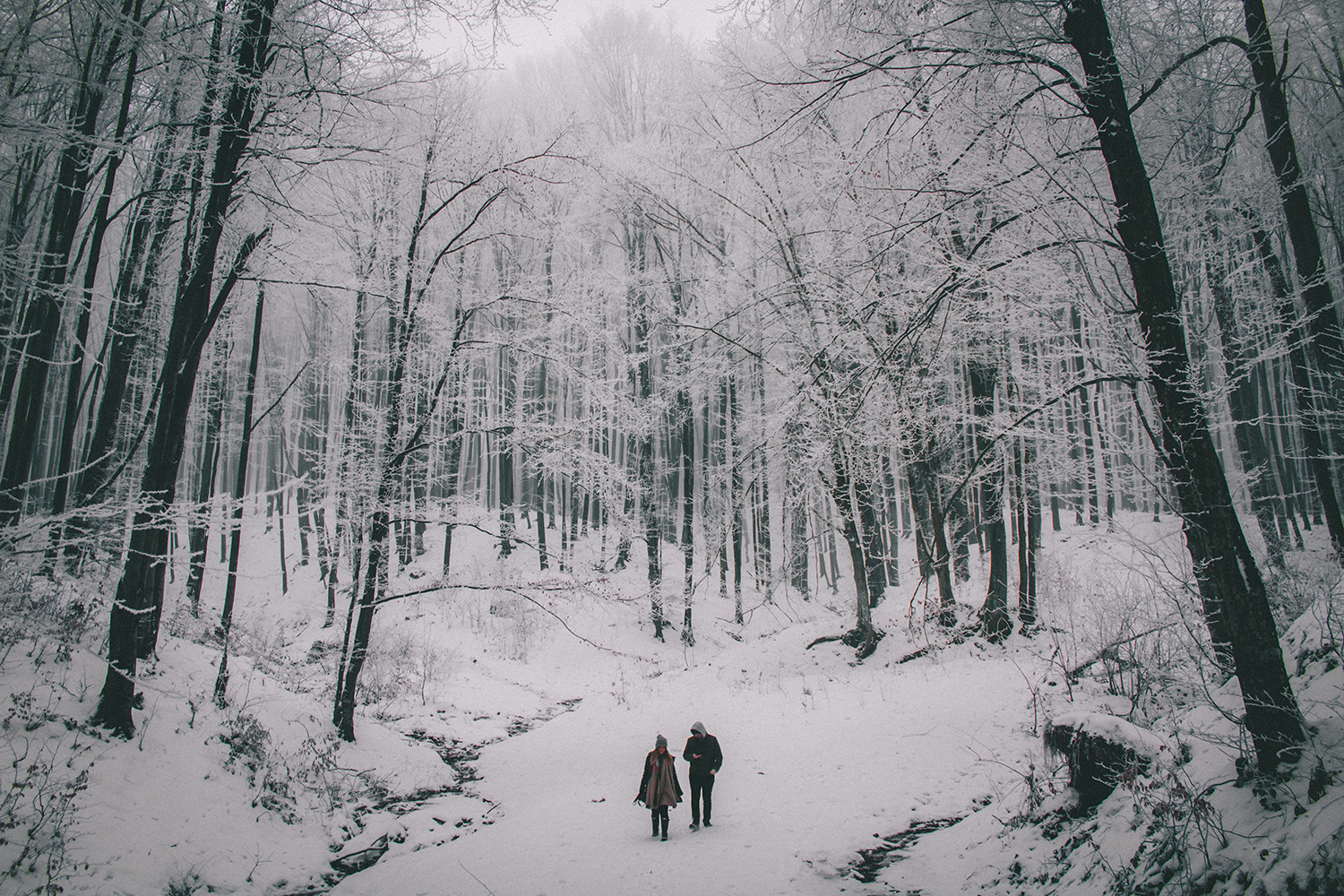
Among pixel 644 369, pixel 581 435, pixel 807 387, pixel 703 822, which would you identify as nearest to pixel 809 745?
pixel 703 822

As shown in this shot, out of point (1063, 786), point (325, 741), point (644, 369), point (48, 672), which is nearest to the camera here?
point (1063, 786)

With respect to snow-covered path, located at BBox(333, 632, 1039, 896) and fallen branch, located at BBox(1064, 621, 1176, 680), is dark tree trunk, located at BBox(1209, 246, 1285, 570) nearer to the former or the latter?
fallen branch, located at BBox(1064, 621, 1176, 680)

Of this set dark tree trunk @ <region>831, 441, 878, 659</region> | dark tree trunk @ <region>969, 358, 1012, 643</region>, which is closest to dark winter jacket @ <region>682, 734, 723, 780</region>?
dark tree trunk @ <region>831, 441, 878, 659</region>

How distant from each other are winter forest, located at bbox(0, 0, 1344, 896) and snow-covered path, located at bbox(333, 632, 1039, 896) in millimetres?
67

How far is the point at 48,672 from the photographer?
18.0 feet

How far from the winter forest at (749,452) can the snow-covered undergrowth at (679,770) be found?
0.18 feet

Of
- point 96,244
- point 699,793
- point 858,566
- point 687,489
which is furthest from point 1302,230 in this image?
point 96,244

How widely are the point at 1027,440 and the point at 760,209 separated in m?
6.48

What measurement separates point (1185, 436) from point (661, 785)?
5.49 metres

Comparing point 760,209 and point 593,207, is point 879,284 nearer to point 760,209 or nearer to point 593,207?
point 760,209

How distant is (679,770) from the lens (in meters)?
8.34

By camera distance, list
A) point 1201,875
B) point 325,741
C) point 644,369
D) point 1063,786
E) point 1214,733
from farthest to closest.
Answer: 1. point 644,369
2. point 325,741
3. point 1063,786
4. point 1214,733
5. point 1201,875

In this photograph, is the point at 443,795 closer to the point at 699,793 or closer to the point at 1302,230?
the point at 699,793

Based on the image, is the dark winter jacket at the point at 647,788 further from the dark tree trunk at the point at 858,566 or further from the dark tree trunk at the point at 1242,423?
the dark tree trunk at the point at 1242,423
